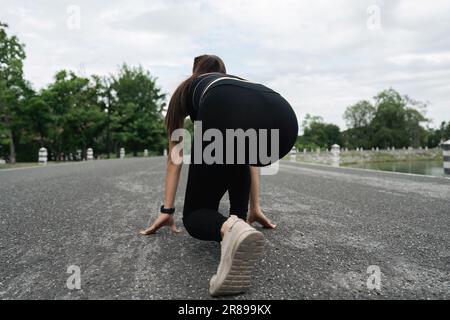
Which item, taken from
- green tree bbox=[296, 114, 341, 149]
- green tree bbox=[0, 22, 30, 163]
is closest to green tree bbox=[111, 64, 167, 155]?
green tree bbox=[0, 22, 30, 163]

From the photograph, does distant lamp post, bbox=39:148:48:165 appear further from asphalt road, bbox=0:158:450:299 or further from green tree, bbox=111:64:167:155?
green tree, bbox=111:64:167:155

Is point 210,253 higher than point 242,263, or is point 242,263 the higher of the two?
point 242,263

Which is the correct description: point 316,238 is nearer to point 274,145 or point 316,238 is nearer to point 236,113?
point 274,145

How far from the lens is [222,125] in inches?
54.3

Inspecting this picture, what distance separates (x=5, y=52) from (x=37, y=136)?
649 cm

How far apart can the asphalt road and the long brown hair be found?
784mm

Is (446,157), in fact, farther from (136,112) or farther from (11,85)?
(136,112)

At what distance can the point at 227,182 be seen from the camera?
1463mm

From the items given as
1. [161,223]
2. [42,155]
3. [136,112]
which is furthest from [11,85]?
[161,223]

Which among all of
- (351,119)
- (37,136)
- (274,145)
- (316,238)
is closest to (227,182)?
(274,145)

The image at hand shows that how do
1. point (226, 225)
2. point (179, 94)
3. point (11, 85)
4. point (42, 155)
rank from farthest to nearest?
point (11, 85)
point (42, 155)
point (179, 94)
point (226, 225)

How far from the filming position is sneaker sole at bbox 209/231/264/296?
3.74 ft

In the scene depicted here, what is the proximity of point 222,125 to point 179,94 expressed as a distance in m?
0.55

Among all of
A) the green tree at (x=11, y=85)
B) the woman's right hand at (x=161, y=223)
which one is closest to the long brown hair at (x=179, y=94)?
the woman's right hand at (x=161, y=223)
